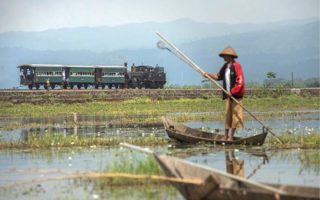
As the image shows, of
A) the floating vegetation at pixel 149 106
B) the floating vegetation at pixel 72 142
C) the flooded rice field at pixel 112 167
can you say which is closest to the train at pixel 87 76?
the floating vegetation at pixel 149 106

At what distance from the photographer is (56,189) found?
12.2m

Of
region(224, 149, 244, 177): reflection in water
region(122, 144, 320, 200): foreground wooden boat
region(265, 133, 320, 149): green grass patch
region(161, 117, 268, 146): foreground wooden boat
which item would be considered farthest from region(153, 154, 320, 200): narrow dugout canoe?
region(265, 133, 320, 149): green grass patch

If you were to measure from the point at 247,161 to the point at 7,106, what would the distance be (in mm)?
33473

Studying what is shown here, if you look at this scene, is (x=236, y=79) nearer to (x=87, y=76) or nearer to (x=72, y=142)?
(x=72, y=142)

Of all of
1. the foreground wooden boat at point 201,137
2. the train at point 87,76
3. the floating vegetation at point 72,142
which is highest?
the train at point 87,76

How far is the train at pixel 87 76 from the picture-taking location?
200 feet

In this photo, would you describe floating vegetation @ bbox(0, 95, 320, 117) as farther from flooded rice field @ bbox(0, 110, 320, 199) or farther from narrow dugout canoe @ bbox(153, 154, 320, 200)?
narrow dugout canoe @ bbox(153, 154, 320, 200)

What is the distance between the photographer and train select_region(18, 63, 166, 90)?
6100 centimetres

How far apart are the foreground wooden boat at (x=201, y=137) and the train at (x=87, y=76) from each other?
40.5 metres

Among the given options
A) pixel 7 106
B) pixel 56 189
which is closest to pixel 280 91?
pixel 7 106

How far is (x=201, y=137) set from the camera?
62.7 ft

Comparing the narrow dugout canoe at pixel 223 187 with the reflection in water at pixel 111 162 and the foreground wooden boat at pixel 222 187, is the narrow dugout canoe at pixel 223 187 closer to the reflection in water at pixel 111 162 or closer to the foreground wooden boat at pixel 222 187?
the foreground wooden boat at pixel 222 187

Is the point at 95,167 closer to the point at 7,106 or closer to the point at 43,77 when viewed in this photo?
the point at 7,106

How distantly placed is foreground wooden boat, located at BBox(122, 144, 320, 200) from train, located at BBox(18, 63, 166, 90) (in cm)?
5090
